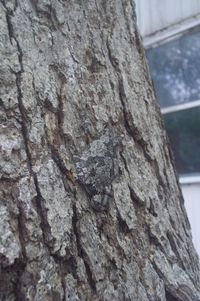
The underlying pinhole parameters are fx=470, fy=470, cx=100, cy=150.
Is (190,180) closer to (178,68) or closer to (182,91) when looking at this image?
(182,91)

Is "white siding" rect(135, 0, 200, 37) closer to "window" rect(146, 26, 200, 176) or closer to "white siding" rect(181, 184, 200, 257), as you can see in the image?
"window" rect(146, 26, 200, 176)

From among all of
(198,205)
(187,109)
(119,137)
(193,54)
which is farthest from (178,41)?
(119,137)

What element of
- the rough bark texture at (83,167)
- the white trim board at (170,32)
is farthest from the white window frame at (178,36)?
the rough bark texture at (83,167)

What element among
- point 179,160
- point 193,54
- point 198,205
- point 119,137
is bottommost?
point 198,205

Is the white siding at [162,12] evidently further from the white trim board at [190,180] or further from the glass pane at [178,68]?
the white trim board at [190,180]

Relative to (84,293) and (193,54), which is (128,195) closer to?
(84,293)

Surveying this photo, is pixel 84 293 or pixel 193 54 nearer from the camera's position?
pixel 84 293

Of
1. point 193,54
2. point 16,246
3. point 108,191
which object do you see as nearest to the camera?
point 16,246
